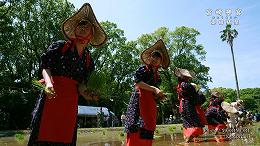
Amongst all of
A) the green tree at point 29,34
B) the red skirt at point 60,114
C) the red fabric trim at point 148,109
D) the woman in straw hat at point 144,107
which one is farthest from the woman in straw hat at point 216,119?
the green tree at point 29,34

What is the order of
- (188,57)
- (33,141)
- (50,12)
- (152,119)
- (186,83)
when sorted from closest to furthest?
1. (33,141)
2. (152,119)
3. (186,83)
4. (50,12)
5. (188,57)

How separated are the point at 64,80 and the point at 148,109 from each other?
1982mm

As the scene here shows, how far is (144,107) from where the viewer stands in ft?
19.4

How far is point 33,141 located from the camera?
402cm

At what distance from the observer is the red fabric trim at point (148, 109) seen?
581 cm

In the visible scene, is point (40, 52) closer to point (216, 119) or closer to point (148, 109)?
point (216, 119)

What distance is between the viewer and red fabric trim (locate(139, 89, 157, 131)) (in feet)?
19.1

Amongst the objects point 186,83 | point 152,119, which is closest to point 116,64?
point 186,83

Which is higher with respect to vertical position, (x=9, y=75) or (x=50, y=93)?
(x=9, y=75)

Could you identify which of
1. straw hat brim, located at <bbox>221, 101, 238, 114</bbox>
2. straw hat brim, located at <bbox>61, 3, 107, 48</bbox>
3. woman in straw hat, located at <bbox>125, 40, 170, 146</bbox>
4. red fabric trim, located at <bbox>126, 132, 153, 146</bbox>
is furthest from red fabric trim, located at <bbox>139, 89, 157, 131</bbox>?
straw hat brim, located at <bbox>221, 101, 238, 114</bbox>

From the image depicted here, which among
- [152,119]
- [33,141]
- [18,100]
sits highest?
[18,100]

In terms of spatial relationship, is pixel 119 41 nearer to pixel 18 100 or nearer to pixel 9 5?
pixel 9 5

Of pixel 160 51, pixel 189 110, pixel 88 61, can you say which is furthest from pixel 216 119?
pixel 88 61

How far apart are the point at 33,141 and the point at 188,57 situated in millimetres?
63688
